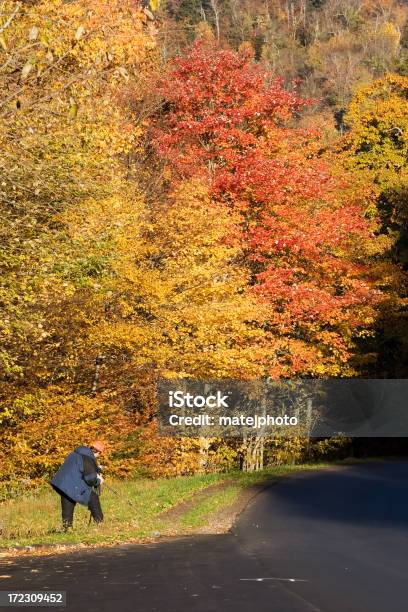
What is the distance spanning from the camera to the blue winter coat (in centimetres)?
1698

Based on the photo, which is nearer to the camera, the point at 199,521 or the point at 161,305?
the point at 199,521

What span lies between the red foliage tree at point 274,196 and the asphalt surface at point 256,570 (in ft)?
51.7

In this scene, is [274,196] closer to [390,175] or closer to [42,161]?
[42,161]

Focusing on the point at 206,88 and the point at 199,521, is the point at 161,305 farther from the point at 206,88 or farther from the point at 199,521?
the point at 206,88

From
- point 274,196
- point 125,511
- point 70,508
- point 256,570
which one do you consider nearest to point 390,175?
point 274,196

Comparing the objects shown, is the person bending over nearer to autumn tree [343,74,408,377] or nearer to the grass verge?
the grass verge

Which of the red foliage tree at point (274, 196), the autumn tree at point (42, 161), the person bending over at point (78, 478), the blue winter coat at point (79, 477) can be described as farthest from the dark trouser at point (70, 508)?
the red foliage tree at point (274, 196)

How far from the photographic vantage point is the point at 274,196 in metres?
36.5

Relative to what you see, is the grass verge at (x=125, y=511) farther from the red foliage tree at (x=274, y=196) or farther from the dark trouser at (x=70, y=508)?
the red foliage tree at (x=274, y=196)

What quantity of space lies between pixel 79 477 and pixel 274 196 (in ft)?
69.8

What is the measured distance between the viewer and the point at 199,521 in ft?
58.4

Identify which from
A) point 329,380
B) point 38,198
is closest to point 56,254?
point 38,198

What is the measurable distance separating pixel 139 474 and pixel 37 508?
23.7 ft

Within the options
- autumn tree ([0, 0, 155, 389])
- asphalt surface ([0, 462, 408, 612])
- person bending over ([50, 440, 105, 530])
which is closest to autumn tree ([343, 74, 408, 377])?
autumn tree ([0, 0, 155, 389])
